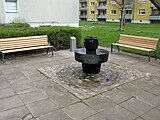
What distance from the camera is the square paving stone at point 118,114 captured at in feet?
12.1

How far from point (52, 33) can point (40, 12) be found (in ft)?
33.0

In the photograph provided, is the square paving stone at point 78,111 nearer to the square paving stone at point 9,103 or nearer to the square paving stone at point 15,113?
the square paving stone at point 15,113

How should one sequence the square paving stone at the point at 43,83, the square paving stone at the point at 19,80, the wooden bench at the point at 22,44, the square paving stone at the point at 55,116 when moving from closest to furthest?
the square paving stone at the point at 55,116 < the square paving stone at the point at 43,83 < the square paving stone at the point at 19,80 < the wooden bench at the point at 22,44

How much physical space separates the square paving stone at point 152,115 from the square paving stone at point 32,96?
7.24 feet

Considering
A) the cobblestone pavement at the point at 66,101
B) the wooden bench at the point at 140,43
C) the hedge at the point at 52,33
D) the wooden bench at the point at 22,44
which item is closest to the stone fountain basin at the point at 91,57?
the cobblestone pavement at the point at 66,101

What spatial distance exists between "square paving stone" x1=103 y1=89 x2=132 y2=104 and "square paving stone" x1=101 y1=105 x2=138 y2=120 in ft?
1.26

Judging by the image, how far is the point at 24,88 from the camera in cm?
502

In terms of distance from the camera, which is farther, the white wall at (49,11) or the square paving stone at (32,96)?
the white wall at (49,11)

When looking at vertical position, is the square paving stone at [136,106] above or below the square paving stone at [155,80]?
below

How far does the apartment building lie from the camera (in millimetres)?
42906

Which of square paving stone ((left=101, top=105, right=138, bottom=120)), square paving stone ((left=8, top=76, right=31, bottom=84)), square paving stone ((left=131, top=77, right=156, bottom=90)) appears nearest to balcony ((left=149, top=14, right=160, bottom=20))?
square paving stone ((left=131, top=77, right=156, bottom=90))

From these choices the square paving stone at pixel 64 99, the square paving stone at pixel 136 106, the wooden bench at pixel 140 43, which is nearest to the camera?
the square paving stone at pixel 136 106

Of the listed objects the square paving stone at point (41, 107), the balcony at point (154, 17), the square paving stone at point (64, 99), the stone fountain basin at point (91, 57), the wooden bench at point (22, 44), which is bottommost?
the square paving stone at point (41, 107)

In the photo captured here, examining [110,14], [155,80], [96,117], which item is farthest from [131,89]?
[110,14]
